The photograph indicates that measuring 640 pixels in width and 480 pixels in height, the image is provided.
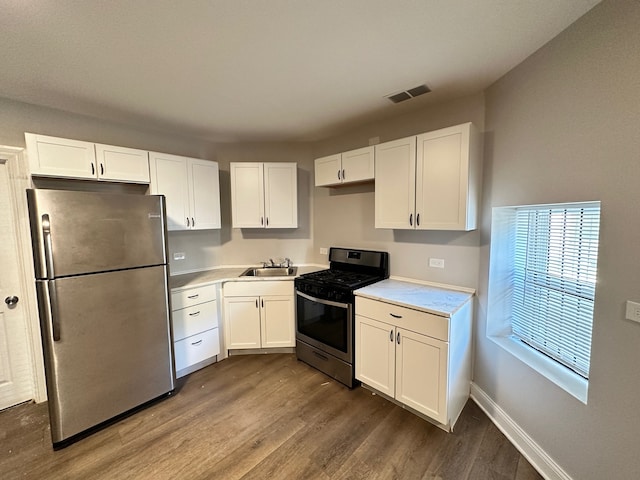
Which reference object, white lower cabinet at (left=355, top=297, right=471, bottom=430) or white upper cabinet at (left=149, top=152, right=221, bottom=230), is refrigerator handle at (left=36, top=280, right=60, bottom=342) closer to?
white upper cabinet at (left=149, top=152, right=221, bottom=230)

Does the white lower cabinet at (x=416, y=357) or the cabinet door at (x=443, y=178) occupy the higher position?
the cabinet door at (x=443, y=178)

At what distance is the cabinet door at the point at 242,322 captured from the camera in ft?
9.83

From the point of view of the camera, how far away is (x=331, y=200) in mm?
3414

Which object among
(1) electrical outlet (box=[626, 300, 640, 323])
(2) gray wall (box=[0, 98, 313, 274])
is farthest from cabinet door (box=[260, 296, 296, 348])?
(1) electrical outlet (box=[626, 300, 640, 323])

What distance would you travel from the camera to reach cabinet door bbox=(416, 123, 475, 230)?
80.8 inches

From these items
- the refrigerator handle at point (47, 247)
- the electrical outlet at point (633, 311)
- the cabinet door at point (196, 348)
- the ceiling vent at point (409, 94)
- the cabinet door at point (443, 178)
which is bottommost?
the cabinet door at point (196, 348)

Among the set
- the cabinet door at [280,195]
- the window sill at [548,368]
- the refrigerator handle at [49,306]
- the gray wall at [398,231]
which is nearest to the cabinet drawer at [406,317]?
the window sill at [548,368]

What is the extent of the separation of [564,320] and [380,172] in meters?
1.75

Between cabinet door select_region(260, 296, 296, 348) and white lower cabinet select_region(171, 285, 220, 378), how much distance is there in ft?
1.71

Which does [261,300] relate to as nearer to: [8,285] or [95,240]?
[95,240]

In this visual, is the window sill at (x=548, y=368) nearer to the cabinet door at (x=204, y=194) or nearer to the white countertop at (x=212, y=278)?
the white countertop at (x=212, y=278)

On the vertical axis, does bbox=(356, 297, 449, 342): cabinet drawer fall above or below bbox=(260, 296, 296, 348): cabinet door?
above

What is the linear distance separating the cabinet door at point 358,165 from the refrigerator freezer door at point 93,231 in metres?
1.78

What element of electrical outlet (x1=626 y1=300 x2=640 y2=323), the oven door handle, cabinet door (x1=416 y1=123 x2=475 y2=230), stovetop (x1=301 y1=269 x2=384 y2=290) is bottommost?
the oven door handle
